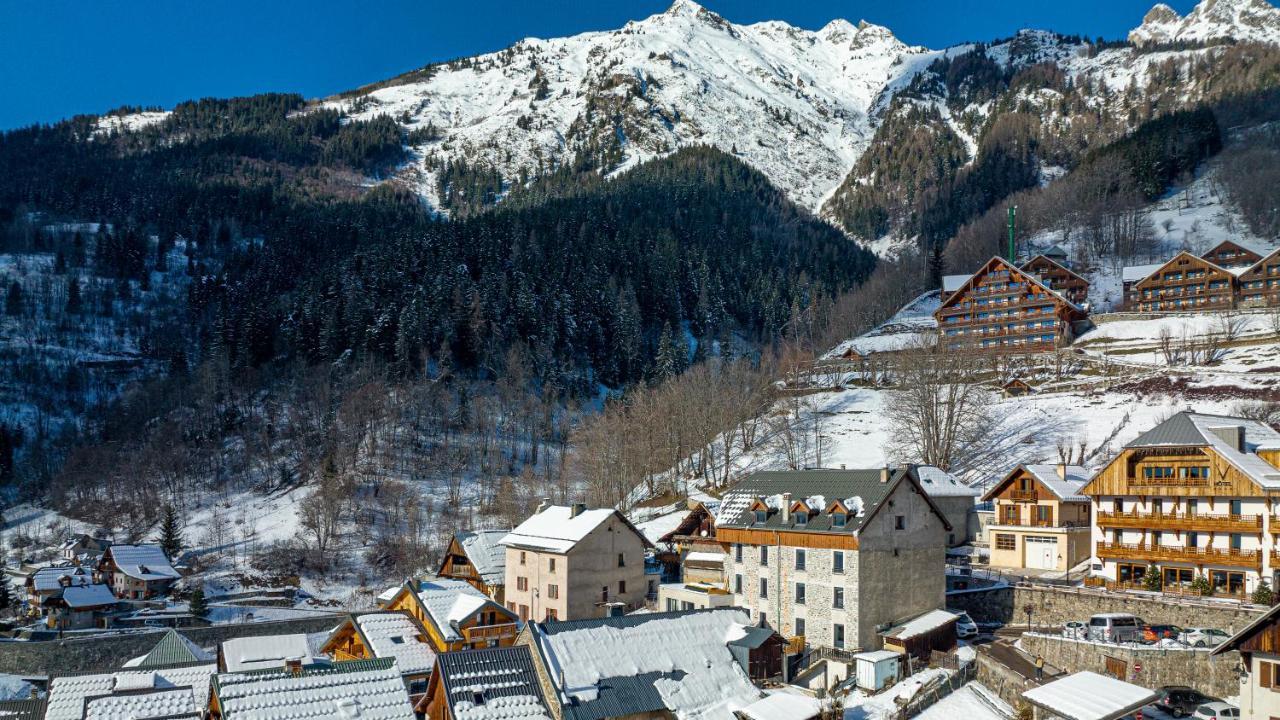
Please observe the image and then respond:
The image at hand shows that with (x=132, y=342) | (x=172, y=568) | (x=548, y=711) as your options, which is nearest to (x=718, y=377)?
(x=172, y=568)

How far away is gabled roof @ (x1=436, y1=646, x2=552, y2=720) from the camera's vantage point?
97.7 feet

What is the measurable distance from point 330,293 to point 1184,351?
355 ft

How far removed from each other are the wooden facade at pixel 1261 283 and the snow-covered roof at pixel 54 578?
120 metres

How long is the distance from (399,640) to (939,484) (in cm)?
3555

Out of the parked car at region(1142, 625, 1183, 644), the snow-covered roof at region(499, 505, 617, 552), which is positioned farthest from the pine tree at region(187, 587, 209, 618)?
the parked car at region(1142, 625, 1183, 644)

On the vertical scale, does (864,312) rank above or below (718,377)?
above

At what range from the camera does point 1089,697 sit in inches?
1141

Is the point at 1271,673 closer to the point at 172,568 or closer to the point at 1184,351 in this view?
the point at 1184,351

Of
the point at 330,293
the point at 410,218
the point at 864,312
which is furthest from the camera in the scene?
the point at 410,218

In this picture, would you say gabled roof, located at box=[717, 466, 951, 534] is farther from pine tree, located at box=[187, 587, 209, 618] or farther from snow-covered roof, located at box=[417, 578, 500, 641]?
pine tree, located at box=[187, 587, 209, 618]

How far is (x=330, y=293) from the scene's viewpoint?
12900cm

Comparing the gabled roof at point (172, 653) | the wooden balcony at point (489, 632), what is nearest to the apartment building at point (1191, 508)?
the wooden balcony at point (489, 632)

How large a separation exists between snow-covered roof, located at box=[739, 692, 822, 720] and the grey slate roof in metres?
9.37

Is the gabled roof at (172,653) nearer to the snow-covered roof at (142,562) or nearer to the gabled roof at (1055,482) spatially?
the snow-covered roof at (142,562)
